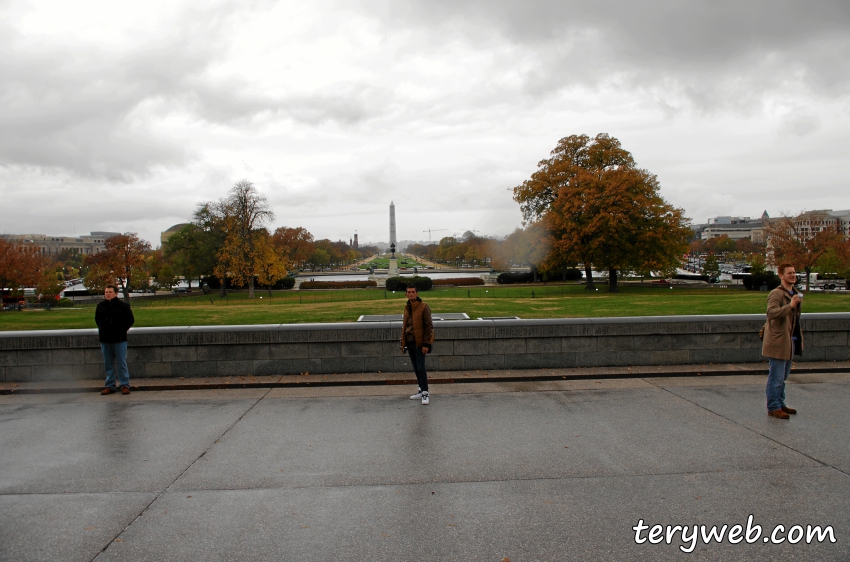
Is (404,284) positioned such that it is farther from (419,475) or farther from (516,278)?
(419,475)

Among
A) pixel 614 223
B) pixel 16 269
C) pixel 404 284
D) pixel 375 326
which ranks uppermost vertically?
pixel 614 223

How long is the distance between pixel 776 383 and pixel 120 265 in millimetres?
61551

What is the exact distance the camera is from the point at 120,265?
193ft

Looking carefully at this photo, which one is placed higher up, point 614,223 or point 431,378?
point 614,223

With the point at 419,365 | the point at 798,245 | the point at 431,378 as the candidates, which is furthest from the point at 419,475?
the point at 798,245

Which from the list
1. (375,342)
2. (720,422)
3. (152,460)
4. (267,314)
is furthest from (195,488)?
(267,314)

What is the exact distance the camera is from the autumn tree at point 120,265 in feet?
192

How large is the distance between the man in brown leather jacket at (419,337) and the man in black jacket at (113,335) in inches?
171

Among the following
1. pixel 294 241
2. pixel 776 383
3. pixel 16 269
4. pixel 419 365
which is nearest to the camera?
pixel 776 383

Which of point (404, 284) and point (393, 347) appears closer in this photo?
point (393, 347)

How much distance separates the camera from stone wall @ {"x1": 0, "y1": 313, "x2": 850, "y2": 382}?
10.3 metres

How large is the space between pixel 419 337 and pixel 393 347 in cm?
200

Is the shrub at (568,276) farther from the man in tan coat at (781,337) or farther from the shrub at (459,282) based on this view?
the man in tan coat at (781,337)

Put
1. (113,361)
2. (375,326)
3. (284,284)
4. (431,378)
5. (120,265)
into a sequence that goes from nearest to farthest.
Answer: (113,361)
(431,378)
(375,326)
(120,265)
(284,284)
